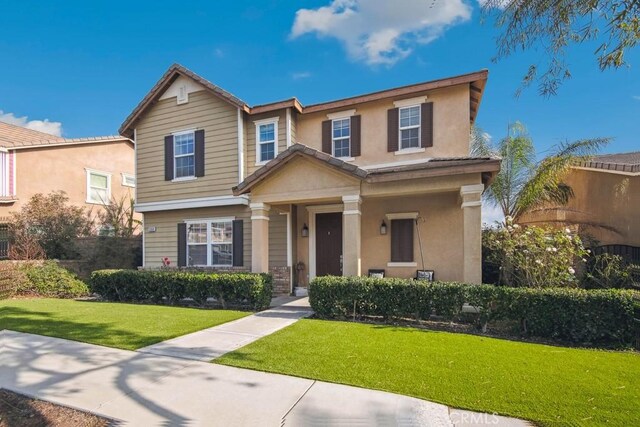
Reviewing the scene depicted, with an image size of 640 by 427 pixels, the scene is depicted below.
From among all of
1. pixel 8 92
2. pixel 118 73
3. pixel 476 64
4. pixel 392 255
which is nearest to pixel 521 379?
pixel 392 255

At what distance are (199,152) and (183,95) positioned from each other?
252cm

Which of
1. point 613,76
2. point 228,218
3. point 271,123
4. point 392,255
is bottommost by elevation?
point 392,255

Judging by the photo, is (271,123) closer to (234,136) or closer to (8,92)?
(234,136)

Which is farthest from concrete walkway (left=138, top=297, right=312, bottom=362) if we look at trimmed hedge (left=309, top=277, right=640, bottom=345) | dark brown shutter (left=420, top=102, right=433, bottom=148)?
dark brown shutter (left=420, top=102, right=433, bottom=148)

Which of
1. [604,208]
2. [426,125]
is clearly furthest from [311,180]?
[604,208]

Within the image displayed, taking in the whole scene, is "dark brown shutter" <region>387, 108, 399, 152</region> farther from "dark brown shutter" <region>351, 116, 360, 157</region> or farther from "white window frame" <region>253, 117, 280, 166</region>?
"white window frame" <region>253, 117, 280, 166</region>

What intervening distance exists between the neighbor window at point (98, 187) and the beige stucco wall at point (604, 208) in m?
21.1

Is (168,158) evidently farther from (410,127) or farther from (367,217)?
(410,127)

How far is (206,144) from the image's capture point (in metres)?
13.4

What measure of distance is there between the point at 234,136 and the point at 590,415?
12113mm

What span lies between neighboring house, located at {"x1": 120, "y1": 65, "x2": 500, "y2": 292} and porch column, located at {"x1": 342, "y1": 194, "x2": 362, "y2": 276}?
3 cm

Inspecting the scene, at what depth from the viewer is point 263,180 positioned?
1041cm

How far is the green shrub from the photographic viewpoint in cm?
1298

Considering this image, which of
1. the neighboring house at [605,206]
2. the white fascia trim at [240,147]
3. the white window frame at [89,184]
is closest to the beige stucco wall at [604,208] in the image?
the neighboring house at [605,206]
